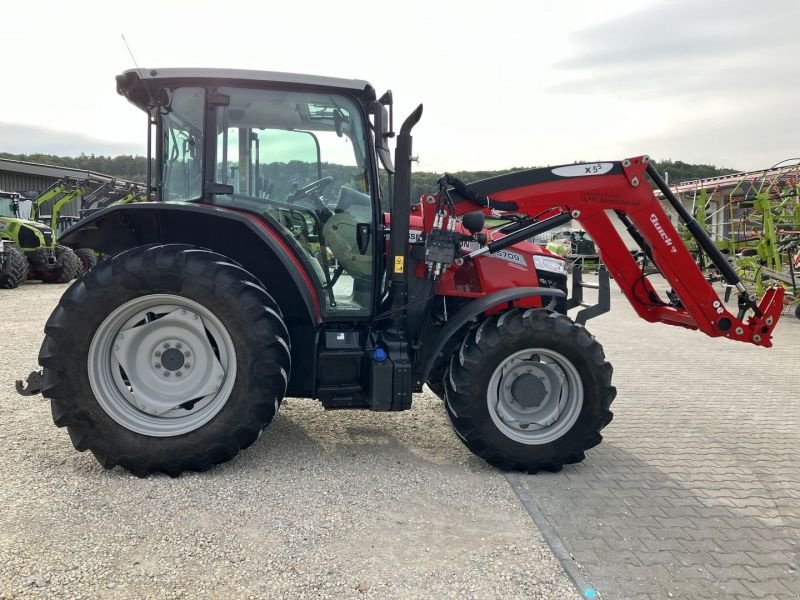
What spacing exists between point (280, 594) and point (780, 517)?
8.91 feet

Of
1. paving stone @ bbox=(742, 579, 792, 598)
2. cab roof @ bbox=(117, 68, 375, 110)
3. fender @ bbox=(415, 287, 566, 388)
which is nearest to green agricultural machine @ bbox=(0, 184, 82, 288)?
cab roof @ bbox=(117, 68, 375, 110)

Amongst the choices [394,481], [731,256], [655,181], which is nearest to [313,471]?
[394,481]

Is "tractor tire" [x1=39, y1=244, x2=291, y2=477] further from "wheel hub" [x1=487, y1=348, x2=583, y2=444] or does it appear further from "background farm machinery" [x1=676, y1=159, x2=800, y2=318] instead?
"background farm machinery" [x1=676, y1=159, x2=800, y2=318]

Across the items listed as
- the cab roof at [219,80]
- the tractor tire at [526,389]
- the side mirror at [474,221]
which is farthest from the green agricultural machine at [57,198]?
the tractor tire at [526,389]

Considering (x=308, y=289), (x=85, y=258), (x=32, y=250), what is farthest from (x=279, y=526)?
(x=85, y=258)

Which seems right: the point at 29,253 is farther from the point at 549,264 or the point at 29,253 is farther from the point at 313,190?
the point at 549,264

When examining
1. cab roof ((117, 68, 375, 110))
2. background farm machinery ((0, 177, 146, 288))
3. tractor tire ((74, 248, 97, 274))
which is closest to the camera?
cab roof ((117, 68, 375, 110))

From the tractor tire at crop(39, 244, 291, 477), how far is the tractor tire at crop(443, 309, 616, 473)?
1.15m

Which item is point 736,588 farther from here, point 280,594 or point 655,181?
point 655,181

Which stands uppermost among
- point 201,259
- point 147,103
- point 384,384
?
point 147,103

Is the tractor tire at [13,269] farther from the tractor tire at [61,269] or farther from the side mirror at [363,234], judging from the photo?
the side mirror at [363,234]

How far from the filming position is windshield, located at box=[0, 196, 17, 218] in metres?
16.3

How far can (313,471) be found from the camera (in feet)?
11.9

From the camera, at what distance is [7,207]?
16438 millimetres
